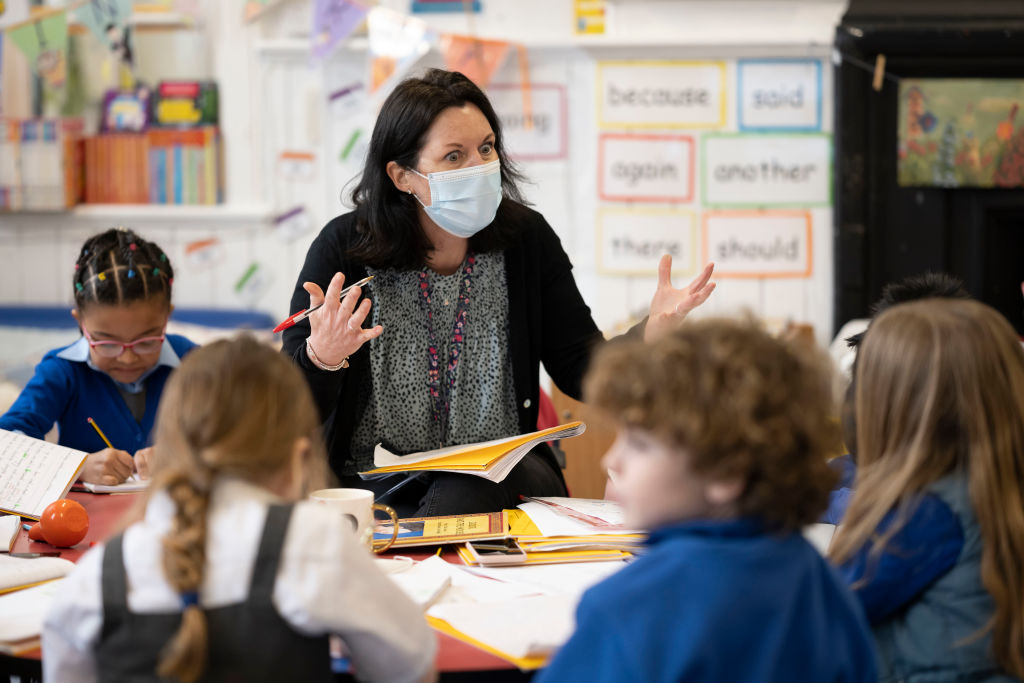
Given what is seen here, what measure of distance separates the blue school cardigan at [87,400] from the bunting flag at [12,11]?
190 cm

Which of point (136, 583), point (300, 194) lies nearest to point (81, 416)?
point (136, 583)

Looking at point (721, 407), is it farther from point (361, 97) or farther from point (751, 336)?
point (361, 97)

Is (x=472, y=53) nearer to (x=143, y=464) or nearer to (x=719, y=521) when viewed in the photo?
(x=143, y=464)

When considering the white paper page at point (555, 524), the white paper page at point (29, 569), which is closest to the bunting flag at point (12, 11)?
the white paper page at point (29, 569)

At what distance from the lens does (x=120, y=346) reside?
1801 millimetres

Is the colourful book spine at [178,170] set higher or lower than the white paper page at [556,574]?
higher

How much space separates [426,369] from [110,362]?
56cm

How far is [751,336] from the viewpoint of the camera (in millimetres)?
830

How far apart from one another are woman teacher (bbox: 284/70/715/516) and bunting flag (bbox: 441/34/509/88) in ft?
4.43

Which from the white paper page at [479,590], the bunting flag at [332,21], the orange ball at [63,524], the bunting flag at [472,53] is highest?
the bunting flag at [332,21]

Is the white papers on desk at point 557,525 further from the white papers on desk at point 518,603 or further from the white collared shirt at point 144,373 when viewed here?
the white collared shirt at point 144,373

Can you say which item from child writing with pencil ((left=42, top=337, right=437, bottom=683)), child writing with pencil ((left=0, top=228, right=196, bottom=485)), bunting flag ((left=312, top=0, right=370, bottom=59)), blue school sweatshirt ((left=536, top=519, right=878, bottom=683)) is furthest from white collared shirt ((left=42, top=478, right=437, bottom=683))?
bunting flag ((left=312, top=0, right=370, bottom=59))

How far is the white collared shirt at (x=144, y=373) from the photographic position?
1.84 m

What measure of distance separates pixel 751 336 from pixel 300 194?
2696 mm
